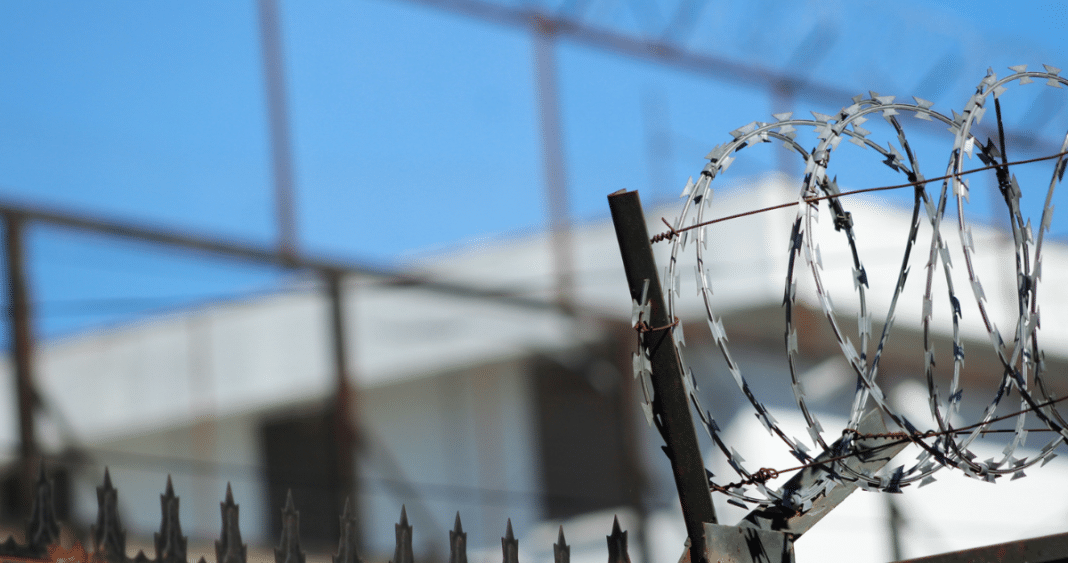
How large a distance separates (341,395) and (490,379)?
4.52 metres

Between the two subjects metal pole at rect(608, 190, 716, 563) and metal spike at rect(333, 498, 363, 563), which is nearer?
metal pole at rect(608, 190, 716, 563)

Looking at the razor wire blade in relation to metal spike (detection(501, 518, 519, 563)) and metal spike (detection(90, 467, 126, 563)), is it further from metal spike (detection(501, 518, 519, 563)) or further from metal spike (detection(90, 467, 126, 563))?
metal spike (detection(90, 467, 126, 563))

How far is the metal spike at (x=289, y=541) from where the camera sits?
3.17 m

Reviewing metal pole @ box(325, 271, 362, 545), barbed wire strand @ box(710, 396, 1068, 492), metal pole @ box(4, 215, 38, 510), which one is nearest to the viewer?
barbed wire strand @ box(710, 396, 1068, 492)

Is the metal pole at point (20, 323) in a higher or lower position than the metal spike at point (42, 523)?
higher

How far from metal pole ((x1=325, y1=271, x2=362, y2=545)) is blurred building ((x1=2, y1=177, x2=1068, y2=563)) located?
1.39ft

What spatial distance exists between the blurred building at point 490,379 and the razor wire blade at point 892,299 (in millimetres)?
11916

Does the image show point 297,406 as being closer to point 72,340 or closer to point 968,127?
point 72,340

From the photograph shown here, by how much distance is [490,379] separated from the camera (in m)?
18.5

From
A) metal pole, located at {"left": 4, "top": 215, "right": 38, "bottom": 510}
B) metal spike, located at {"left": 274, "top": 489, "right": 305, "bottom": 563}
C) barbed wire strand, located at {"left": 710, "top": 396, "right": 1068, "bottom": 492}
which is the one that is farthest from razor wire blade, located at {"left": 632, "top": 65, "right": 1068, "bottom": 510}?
metal pole, located at {"left": 4, "top": 215, "right": 38, "bottom": 510}

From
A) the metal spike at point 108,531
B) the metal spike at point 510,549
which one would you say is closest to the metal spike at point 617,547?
the metal spike at point 510,549

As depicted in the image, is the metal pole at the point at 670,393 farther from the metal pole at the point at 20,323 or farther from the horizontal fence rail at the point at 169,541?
the metal pole at the point at 20,323

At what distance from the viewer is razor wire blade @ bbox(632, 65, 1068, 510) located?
9.34 feet

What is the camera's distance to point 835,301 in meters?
17.4
